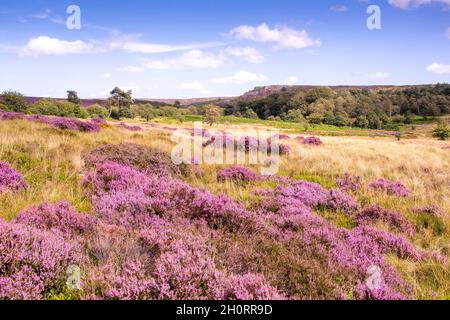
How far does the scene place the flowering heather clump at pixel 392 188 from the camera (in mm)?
7883

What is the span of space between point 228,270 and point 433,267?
8.31 ft

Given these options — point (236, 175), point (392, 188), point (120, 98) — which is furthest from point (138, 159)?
point (120, 98)

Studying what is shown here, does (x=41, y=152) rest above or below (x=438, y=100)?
below

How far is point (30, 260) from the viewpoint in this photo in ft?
10.4

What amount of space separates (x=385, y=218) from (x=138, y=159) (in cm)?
569

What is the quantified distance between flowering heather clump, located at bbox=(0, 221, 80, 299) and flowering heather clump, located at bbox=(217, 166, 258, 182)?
4.85 meters

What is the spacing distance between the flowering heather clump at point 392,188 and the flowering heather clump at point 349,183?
0.36 m

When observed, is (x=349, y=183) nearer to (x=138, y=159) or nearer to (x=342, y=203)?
(x=342, y=203)

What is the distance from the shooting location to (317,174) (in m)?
10.2

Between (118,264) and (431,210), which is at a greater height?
(118,264)

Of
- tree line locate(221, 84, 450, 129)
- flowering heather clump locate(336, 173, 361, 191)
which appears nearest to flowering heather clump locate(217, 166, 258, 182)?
flowering heather clump locate(336, 173, 361, 191)

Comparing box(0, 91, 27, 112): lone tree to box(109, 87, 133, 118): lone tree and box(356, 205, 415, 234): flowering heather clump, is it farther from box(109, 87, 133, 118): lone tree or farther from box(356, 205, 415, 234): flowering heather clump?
box(356, 205, 415, 234): flowering heather clump
